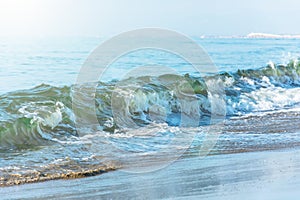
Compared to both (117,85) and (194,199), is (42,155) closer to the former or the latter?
(194,199)

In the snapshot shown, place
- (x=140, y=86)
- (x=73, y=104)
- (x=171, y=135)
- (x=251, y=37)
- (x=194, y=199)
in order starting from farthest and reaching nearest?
(x=251, y=37) → (x=140, y=86) → (x=73, y=104) → (x=171, y=135) → (x=194, y=199)

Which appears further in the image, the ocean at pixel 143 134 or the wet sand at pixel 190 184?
Result: the ocean at pixel 143 134

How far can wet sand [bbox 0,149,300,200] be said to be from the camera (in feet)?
18.4

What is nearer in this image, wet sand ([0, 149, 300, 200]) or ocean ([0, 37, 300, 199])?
wet sand ([0, 149, 300, 200])

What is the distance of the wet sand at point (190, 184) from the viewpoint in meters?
5.62

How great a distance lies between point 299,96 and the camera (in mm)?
14773

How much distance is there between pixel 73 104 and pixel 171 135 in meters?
2.35

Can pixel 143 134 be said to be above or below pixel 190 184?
below

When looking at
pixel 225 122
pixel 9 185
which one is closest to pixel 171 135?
pixel 225 122

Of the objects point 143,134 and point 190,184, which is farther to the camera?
point 143,134

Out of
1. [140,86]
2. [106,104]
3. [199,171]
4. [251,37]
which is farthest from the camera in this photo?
[251,37]

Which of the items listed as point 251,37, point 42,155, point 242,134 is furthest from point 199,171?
point 251,37

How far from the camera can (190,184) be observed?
237 inches

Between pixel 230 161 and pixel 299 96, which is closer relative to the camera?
pixel 230 161
